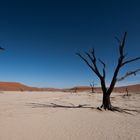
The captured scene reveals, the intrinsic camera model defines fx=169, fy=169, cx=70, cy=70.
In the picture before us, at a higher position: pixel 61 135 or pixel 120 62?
pixel 120 62

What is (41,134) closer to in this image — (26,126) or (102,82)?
(26,126)

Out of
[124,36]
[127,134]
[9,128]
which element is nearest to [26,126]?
[9,128]

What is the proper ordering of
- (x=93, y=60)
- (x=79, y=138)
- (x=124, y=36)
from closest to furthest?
(x=79, y=138), (x=124, y=36), (x=93, y=60)

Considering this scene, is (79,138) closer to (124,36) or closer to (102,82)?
(102,82)

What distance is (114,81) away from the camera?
13.3 metres

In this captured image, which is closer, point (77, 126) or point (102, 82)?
point (77, 126)

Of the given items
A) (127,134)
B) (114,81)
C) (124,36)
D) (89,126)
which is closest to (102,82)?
(114,81)

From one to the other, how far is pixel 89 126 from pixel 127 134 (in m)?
1.66

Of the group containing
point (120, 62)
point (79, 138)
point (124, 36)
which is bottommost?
point (79, 138)

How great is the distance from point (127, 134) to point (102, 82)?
7.71m

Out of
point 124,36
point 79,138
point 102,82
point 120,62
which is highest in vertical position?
point 124,36

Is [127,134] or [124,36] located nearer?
[127,134]

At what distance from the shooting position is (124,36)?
1309 cm

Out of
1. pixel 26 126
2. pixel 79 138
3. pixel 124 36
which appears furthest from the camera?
pixel 124 36
